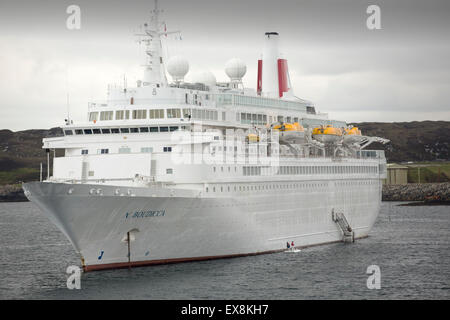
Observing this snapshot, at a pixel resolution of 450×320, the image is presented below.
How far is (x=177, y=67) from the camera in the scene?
147 feet

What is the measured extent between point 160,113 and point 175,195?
21.4 ft

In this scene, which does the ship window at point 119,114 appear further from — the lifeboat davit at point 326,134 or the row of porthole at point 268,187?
the lifeboat davit at point 326,134

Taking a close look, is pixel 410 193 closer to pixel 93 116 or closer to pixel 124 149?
pixel 93 116

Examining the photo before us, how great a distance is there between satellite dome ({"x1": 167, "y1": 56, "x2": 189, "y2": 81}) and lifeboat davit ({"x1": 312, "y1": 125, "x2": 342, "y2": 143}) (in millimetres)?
12018

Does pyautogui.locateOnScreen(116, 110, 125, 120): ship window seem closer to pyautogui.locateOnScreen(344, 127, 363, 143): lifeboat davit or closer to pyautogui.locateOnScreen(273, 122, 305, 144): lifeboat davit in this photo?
pyautogui.locateOnScreen(273, 122, 305, 144): lifeboat davit

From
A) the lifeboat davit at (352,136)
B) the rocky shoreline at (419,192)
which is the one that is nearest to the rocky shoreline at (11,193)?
the rocky shoreline at (419,192)

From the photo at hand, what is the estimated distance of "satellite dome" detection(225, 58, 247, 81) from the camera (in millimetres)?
48938

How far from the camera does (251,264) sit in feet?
130

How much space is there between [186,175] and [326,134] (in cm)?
1644

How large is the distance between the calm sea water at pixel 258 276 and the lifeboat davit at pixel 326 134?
25.7ft

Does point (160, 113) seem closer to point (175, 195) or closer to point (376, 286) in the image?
point (175, 195)

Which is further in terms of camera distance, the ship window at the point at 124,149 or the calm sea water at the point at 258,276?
the ship window at the point at 124,149

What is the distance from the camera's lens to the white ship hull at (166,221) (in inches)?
1325

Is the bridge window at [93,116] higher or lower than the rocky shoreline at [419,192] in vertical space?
higher
